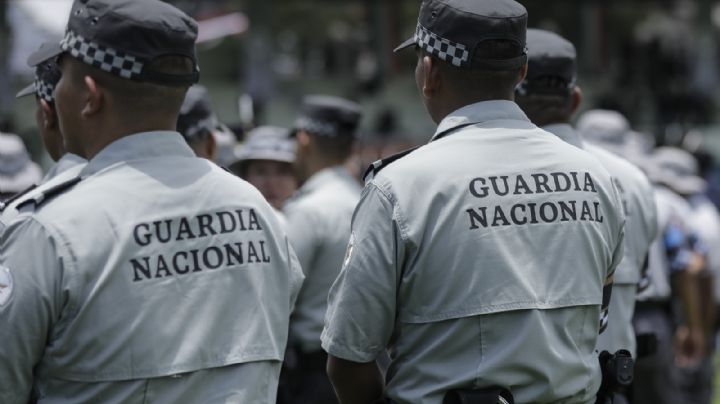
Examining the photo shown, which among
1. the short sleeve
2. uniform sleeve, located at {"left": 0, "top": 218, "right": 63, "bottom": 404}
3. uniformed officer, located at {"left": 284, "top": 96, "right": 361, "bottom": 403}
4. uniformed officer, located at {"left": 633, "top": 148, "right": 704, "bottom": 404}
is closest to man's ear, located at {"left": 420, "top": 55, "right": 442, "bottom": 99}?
the short sleeve

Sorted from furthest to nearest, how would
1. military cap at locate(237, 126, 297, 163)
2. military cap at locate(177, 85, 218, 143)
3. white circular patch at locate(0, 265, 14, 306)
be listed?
military cap at locate(237, 126, 297, 163)
military cap at locate(177, 85, 218, 143)
white circular patch at locate(0, 265, 14, 306)

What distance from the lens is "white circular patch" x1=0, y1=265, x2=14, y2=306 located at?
2654 mm

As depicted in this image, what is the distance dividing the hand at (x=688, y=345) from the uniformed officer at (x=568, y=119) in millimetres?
3300

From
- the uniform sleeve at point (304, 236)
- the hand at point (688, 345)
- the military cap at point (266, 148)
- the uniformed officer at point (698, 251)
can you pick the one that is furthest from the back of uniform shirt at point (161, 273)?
the uniformed officer at point (698, 251)

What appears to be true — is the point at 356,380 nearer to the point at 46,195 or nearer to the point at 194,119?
the point at 46,195

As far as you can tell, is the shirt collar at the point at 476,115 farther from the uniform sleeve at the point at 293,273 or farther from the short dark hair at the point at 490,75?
the uniform sleeve at the point at 293,273

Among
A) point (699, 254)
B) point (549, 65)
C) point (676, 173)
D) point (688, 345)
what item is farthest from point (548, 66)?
point (676, 173)

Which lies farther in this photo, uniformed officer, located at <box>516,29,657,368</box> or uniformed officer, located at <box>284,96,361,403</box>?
uniformed officer, located at <box>284,96,361,403</box>

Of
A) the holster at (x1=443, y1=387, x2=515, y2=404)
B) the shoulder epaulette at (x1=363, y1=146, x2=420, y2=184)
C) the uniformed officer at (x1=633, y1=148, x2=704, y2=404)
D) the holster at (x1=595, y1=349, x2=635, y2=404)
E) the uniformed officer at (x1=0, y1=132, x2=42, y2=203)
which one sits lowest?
the uniformed officer at (x1=633, y1=148, x2=704, y2=404)

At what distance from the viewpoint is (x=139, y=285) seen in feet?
9.13

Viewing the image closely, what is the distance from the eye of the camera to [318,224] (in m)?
5.60

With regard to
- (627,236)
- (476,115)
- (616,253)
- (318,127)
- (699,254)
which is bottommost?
(699,254)

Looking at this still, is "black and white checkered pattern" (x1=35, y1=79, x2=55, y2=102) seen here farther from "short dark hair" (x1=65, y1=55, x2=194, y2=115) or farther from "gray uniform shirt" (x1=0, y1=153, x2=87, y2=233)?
"short dark hair" (x1=65, y1=55, x2=194, y2=115)

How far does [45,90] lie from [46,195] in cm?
70
